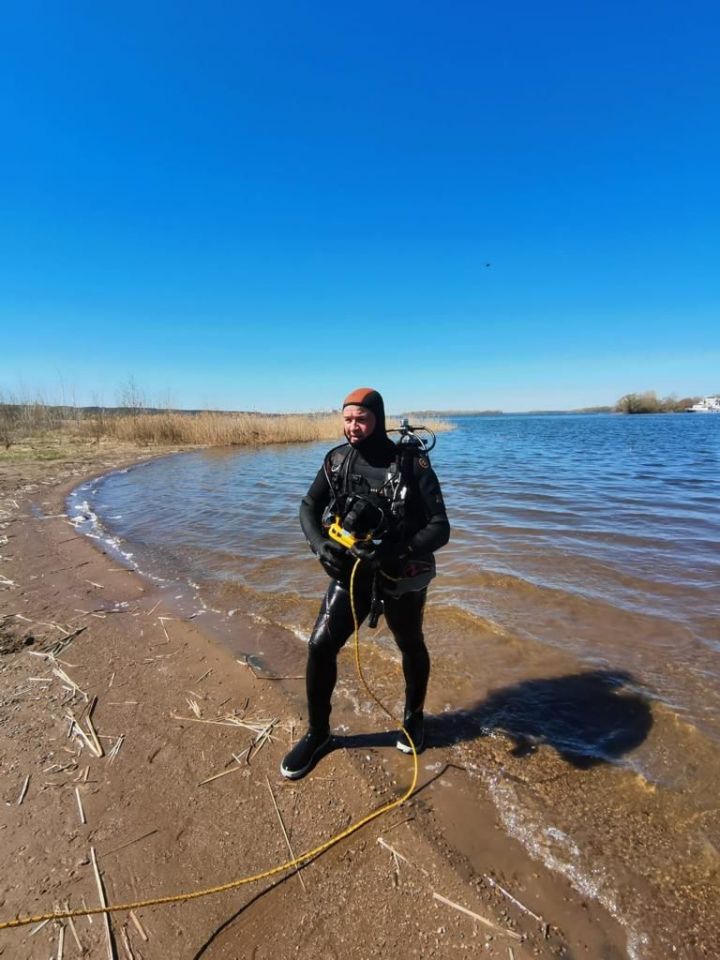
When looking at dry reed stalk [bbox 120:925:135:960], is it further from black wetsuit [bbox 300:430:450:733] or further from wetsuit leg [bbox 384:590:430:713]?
wetsuit leg [bbox 384:590:430:713]

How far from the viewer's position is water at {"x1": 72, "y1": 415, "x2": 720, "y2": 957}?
7.75 ft

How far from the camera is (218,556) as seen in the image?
7469 millimetres

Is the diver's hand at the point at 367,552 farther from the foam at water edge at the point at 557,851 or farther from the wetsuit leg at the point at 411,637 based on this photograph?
the foam at water edge at the point at 557,851

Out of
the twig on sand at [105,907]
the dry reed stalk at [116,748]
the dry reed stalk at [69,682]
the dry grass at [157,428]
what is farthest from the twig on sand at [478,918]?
the dry grass at [157,428]

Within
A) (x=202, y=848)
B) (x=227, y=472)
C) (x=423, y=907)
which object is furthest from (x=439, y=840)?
(x=227, y=472)

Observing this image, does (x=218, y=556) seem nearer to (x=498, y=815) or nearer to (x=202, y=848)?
(x=202, y=848)

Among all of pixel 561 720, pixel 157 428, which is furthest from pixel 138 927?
pixel 157 428

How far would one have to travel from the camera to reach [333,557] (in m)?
2.61

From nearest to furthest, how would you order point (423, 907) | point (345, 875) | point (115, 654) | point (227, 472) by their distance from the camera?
point (423, 907) < point (345, 875) < point (115, 654) < point (227, 472)

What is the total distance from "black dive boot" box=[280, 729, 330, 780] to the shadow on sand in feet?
0.58

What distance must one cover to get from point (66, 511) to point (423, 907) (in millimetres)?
11575

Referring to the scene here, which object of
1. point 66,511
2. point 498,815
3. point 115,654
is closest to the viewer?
point 498,815

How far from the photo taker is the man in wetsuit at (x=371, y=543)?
2.62 meters

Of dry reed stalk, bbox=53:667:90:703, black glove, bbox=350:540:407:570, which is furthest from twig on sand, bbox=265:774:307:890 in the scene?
dry reed stalk, bbox=53:667:90:703
